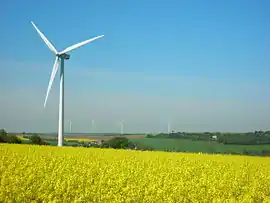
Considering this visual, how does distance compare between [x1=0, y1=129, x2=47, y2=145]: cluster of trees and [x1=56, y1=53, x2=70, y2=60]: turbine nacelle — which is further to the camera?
[x1=0, y1=129, x2=47, y2=145]: cluster of trees

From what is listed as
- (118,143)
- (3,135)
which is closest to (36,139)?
(3,135)

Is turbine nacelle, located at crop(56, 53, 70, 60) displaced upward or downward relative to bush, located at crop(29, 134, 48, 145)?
upward

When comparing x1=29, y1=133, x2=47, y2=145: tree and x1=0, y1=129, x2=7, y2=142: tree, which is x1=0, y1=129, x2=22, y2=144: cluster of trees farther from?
x1=29, y1=133, x2=47, y2=145: tree

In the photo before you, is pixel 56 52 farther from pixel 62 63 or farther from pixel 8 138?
pixel 8 138

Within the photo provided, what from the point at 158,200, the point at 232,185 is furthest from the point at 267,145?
the point at 158,200

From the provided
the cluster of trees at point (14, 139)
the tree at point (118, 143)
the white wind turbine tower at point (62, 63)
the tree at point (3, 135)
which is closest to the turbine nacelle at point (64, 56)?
the white wind turbine tower at point (62, 63)

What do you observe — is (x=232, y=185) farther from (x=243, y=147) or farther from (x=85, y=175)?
(x=243, y=147)

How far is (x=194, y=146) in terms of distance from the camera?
43.4 meters

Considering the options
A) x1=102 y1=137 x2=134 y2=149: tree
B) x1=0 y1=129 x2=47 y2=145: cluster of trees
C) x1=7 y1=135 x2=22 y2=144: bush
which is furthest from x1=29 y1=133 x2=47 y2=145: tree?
x1=102 y1=137 x2=134 y2=149: tree

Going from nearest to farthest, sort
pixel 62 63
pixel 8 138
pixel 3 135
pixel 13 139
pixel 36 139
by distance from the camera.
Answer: pixel 62 63 → pixel 13 139 → pixel 8 138 → pixel 36 139 → pixel 3 135

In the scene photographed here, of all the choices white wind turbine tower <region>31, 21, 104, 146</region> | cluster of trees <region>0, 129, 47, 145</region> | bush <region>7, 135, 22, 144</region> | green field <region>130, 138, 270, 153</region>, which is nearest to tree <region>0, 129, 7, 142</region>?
cluster of trees <region>0, 129, 47, 145</region>

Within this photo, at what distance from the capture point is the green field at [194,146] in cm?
4222

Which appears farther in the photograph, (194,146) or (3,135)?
(3,135)

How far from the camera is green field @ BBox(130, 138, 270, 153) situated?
139 ft
